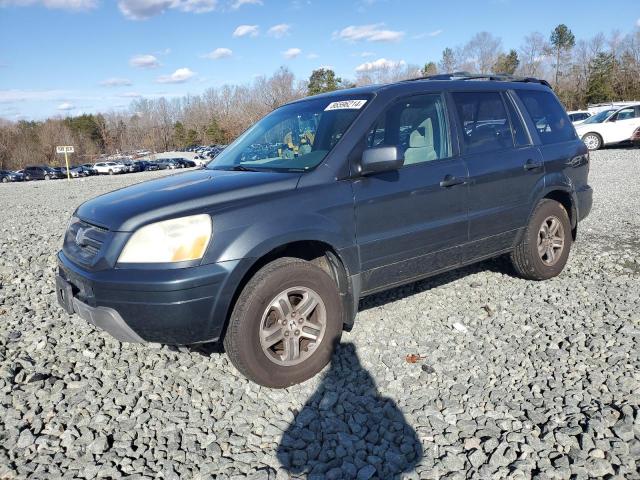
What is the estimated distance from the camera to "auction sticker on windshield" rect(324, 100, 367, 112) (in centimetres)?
388

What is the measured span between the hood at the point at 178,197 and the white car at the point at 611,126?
788 inches

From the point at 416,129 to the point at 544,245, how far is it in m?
2.01

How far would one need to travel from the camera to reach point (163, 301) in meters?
2.92

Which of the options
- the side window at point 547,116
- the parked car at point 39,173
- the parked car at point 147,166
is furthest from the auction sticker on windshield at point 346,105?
the parked car at point 147,166

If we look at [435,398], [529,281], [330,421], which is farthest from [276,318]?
[529,281]

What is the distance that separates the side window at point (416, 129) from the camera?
12.7 feet

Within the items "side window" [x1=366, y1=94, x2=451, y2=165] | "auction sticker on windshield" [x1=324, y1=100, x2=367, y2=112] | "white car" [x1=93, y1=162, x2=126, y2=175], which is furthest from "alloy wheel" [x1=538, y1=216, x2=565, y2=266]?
"white car" [x1=93, y1=162, x2=126, y2=175]

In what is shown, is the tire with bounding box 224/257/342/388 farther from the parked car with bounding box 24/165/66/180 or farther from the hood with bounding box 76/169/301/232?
the parked car with bounding box 24/165/66/180

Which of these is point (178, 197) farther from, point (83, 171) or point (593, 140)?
point (83, 171)

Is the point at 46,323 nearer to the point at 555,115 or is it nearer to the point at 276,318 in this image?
the point at 276,318

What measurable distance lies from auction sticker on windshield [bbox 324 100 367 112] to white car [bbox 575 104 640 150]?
1907cm

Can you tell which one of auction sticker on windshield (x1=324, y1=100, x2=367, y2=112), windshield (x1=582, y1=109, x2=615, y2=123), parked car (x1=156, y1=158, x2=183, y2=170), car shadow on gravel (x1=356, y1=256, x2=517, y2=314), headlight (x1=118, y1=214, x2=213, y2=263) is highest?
parked car (x1=156, y1=158, x2=183, y2=170)

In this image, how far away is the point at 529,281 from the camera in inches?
205

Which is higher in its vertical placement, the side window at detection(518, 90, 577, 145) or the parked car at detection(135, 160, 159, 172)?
the parked car at detection(135, 160, 159, 172)
